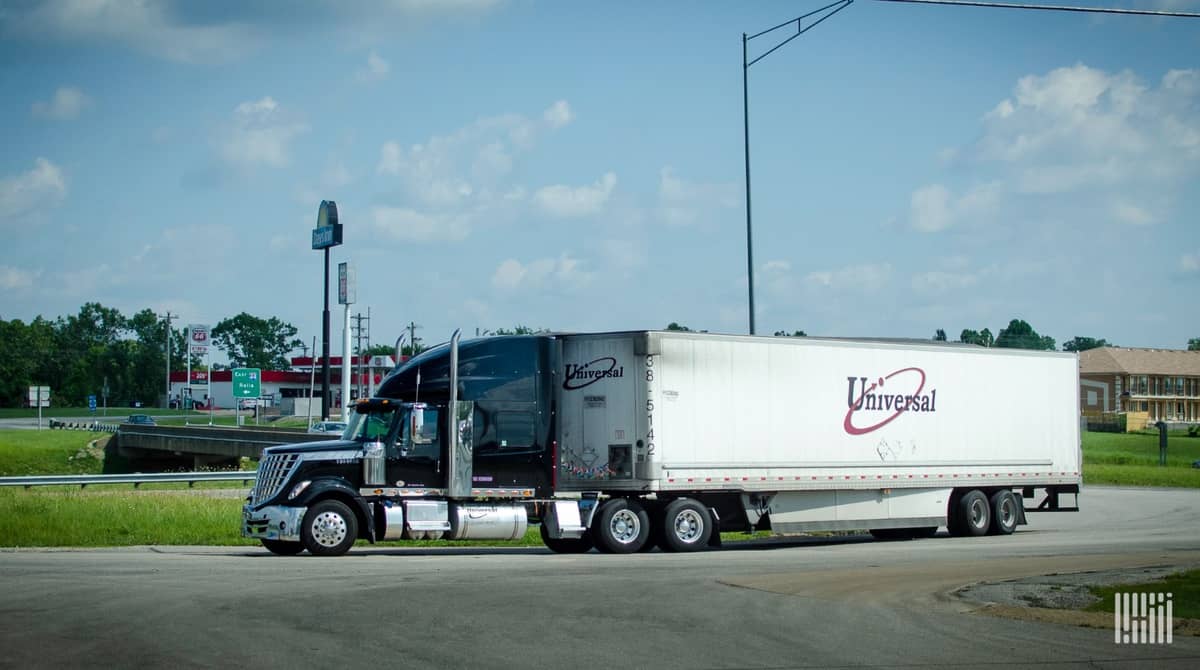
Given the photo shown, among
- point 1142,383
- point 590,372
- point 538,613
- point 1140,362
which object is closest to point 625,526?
point 590,372

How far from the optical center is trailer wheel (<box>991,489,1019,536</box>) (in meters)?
26.0

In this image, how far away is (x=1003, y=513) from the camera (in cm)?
2614

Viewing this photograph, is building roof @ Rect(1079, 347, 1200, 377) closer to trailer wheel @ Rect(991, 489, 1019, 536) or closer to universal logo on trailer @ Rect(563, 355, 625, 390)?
trailer wheel @ Rect(991, 489, 1019, 536)

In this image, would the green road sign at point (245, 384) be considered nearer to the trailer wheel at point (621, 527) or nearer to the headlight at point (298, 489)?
the headlight at point (298, 489)

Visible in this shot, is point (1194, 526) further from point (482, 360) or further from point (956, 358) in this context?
point (482, 360)

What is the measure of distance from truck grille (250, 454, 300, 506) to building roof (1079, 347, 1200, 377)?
110 meters

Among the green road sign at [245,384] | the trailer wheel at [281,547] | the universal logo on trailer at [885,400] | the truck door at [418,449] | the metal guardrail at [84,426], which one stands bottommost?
the trailer wheel at [281,547]

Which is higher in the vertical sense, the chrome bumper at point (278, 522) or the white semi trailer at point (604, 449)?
the white semi trailer at point (604, 449)

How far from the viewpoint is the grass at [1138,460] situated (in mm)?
54781

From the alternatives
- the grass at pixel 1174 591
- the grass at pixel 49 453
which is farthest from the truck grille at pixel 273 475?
the grass at pixel 49 453

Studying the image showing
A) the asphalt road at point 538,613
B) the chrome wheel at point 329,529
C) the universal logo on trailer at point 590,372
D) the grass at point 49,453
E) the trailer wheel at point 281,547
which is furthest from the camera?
the grass at point 49,453

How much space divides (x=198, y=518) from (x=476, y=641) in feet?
53.8

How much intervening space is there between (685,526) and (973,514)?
7128mm

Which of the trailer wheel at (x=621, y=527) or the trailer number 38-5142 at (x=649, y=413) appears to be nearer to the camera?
the trailer number 38-5142 at (x=649, y=413)
